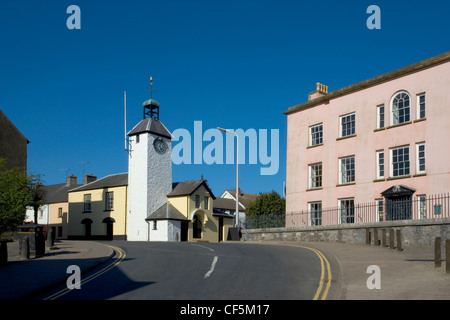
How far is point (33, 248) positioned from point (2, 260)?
3176mm

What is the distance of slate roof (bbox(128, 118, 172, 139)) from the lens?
176ft

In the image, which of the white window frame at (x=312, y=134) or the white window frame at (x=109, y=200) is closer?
the white window frame at (x=312, y=134)

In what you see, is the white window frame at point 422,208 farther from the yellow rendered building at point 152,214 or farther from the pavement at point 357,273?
the yellow rendered building at point 152,214

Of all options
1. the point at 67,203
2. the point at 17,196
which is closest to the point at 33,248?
the point at 17,196

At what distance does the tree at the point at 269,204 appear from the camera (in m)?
67.0

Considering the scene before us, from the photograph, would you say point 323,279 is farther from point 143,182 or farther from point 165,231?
point 143,182

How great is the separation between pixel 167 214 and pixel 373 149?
26.7 metres

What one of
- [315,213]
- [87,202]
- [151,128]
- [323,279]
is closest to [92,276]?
[323,279]

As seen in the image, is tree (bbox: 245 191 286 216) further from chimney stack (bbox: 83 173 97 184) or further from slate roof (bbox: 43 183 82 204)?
slate roof (bbox: 43 183 82 204)

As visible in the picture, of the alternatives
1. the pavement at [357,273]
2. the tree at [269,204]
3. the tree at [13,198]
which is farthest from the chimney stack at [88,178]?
the pavement at [357,273]

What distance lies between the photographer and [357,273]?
15.2 m

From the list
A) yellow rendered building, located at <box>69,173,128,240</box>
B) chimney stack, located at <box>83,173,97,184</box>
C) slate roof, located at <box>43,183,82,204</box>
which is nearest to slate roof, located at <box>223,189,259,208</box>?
chimney stack, located at <box>83,173,97,184</box>

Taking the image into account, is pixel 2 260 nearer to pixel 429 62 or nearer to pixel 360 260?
pixel 360 260

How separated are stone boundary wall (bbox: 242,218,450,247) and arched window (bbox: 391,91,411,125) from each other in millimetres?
7451
